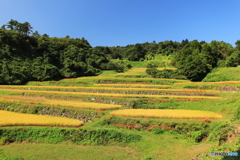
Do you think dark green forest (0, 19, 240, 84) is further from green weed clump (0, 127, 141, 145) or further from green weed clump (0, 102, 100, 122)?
green weed clump (0, 127, 141, 145)

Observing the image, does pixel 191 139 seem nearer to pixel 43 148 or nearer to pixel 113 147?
pixel 113 147

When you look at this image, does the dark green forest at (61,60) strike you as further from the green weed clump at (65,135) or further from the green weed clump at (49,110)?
the green weed clump at (65,135)

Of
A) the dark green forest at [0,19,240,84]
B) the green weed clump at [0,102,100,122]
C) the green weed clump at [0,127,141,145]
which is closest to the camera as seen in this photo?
the green weed clump at [0,127,141,145]

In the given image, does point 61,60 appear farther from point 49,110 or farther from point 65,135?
point 65,135

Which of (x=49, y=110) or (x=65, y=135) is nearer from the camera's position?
(x=65, y=135)

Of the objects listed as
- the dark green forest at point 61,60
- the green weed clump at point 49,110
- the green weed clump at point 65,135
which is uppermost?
the dark green forest at point 61,60

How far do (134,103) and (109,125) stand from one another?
23.6ft

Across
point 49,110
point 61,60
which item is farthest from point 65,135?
point 61,60

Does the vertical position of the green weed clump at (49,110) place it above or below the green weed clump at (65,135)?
above

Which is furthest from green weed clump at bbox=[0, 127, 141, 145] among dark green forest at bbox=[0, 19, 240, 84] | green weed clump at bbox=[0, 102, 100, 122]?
dark green forest at bbox=[0, 19, 240, 84]

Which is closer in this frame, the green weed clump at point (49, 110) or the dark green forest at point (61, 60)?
the green weed clump at point (49, 110)

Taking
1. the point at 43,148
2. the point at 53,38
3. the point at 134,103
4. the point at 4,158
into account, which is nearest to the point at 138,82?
the point at 134,103

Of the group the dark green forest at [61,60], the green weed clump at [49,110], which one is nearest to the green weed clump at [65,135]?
the green weed clump at [49,110]

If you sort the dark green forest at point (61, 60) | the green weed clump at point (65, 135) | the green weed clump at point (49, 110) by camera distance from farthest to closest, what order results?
the dark green forest at point (61, 60), the green weed clump at point (49, 110), the green weed clump at point (65, 135)
